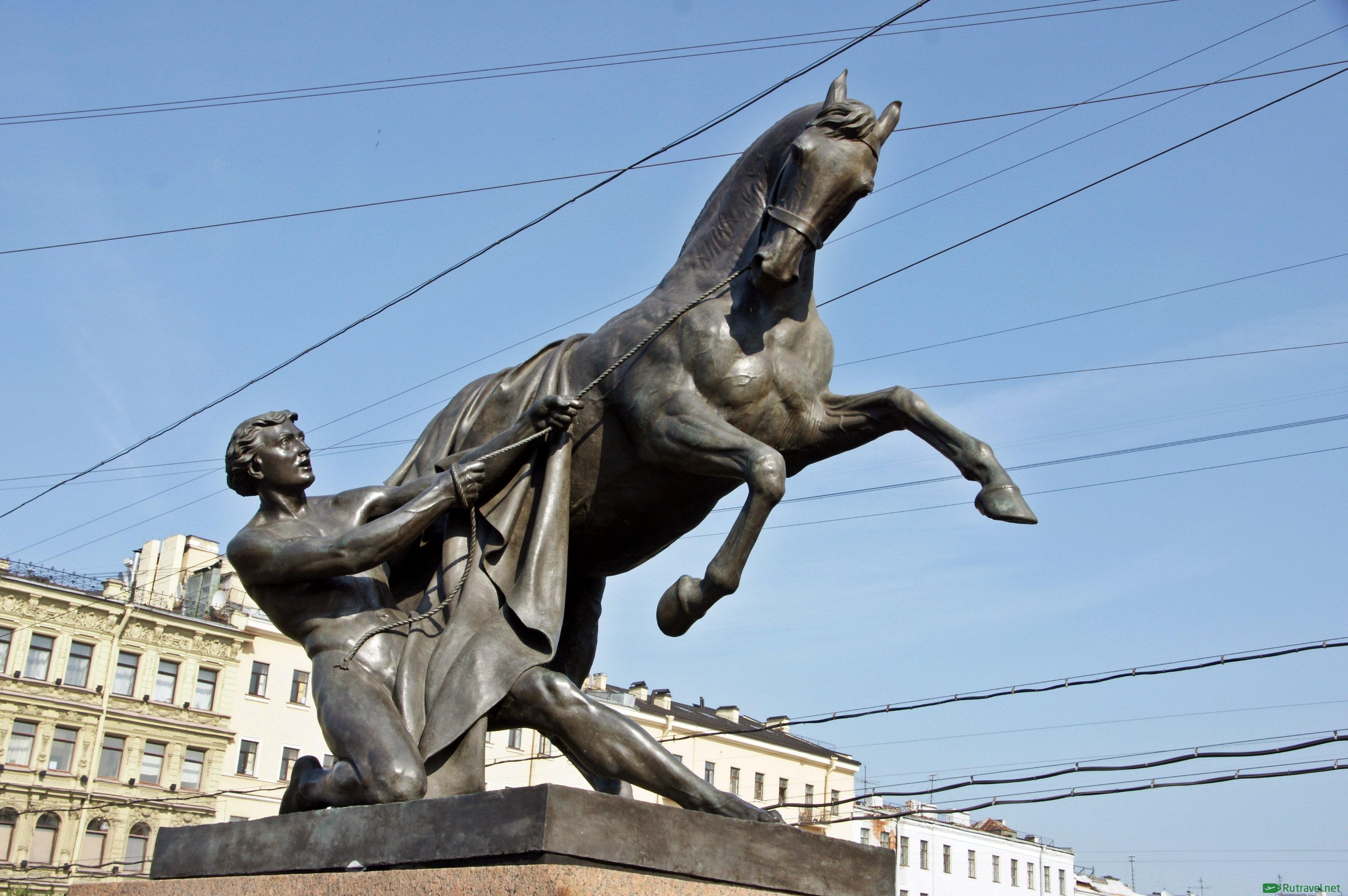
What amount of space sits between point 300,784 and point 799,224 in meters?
2.90

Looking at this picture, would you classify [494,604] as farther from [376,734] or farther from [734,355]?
[734,355]

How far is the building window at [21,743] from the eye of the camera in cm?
3766

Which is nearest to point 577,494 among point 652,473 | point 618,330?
point 652,473

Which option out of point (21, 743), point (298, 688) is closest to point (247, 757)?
point (298, 688)

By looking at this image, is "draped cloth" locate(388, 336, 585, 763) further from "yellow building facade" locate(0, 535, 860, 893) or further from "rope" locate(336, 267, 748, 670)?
"yellow building facade" locate(0, 535, 860, 893)

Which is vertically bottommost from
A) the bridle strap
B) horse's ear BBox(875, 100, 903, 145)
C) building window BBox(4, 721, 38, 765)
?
the bridle strap

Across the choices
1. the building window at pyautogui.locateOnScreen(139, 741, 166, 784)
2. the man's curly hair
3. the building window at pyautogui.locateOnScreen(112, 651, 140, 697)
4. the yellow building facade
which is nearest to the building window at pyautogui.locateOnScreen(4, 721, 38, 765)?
the yellow building facade

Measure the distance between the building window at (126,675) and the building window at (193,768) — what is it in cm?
258

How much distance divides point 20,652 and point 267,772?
8625mm

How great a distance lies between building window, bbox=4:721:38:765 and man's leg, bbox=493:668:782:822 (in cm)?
3789

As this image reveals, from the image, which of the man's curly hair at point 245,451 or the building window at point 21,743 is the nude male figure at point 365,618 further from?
the building window at point 21,743

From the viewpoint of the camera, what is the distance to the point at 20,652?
38.5 metres

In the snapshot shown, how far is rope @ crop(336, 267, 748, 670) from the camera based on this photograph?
5.36 metres

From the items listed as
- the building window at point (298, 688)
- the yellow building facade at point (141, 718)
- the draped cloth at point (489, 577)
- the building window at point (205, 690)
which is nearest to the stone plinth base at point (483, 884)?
the draped cloth at point (489, 577)
